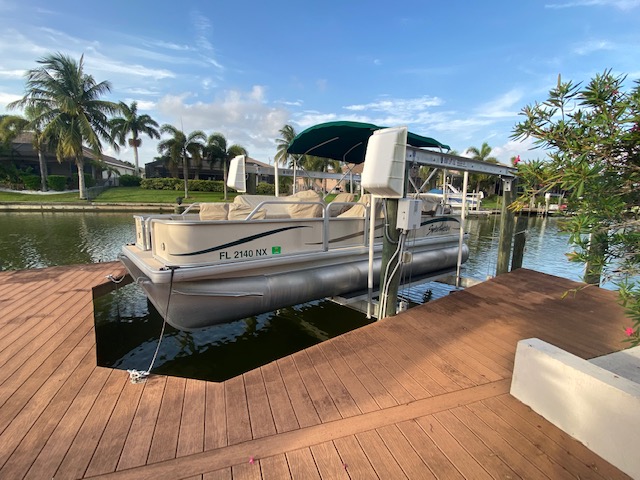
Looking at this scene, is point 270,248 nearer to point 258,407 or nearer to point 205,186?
point 258,407

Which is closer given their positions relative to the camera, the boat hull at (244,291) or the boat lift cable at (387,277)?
the boat hull at (244,291)

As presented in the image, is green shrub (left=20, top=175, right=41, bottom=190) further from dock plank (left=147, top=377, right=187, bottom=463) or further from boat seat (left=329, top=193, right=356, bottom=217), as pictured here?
dock plank (left=147, top=377, right=187, bottom=463)

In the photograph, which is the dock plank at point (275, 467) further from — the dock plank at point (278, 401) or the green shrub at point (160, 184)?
the green shrub at point (160, 184)

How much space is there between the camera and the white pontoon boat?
4.09 m

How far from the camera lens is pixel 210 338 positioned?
5504mm

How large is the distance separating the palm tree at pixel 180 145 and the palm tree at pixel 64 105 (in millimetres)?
5858

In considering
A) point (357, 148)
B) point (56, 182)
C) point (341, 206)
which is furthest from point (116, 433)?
point (56, 182)

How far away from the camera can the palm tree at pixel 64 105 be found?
93.8 feet

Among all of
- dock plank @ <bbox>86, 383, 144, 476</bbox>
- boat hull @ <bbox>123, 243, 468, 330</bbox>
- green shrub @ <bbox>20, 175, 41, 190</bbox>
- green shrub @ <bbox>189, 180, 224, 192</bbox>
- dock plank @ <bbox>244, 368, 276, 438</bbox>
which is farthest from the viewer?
green shrub @ <bbox>189, 180, 224, 192</bbox>

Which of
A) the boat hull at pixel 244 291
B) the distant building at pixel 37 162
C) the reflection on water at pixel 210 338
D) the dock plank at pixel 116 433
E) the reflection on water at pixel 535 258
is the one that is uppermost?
the distant building at pixel 37 162

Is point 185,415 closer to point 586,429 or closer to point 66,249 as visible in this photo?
point 586,429

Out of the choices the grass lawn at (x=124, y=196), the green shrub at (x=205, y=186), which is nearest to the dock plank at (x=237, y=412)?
the grass lawn at (x=124, y=196)

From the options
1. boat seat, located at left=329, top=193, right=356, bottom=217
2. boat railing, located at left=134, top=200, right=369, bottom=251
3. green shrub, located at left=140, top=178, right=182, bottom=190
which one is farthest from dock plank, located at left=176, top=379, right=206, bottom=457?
green shrub, located at left=140, top=178, right=182, bottom=190

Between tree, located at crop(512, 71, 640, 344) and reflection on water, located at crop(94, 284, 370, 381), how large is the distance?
4.36 meters
